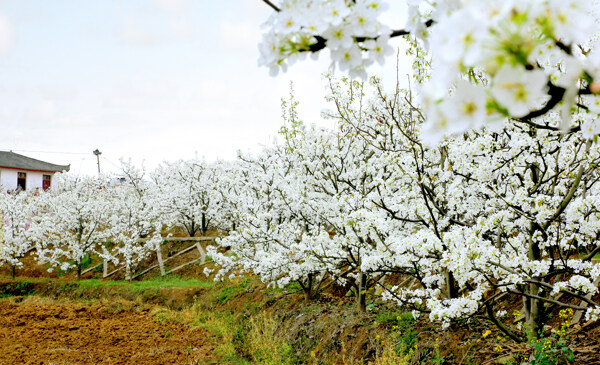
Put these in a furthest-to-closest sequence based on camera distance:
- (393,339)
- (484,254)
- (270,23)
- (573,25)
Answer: (393,339)
(484,254)
(270,23)
(573,25)

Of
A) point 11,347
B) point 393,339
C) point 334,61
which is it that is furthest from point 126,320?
point 334,61

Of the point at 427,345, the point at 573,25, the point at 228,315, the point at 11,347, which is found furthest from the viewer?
the point at 228,315

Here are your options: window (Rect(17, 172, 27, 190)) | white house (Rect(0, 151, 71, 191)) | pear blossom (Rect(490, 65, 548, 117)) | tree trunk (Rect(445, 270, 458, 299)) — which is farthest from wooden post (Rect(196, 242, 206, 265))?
window (Rect(17, 172, 27, 190))

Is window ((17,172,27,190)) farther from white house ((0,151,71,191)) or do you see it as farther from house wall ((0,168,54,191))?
house wall ((0,168,54,191))

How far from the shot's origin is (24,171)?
4419 centimetres

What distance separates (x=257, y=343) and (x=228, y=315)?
357 centimetres

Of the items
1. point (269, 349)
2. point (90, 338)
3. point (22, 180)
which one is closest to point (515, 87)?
point (269, 349)

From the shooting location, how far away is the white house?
42562mm

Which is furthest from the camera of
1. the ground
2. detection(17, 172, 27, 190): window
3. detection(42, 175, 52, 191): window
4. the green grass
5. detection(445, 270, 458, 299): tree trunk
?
detection(42, 175, 52, 191): window

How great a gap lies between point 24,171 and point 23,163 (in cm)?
109

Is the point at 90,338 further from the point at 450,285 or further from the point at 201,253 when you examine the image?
the point at 450,285

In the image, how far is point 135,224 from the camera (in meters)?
20.4

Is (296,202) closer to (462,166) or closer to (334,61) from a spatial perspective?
(462,166)

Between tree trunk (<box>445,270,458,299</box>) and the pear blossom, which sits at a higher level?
the pear blossom
